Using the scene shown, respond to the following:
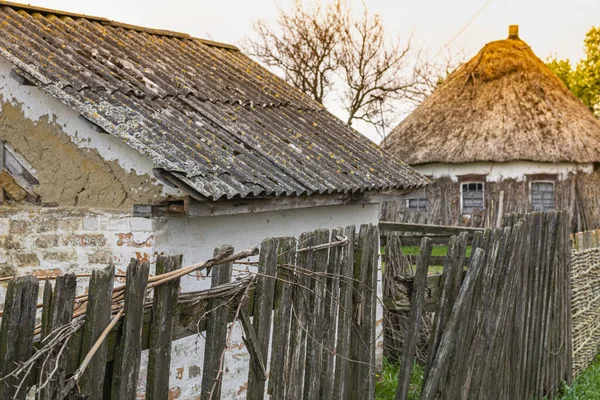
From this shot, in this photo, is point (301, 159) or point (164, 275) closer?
point (164, 275)

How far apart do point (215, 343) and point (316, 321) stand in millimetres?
727

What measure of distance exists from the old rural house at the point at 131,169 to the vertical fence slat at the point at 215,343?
4.23 feet

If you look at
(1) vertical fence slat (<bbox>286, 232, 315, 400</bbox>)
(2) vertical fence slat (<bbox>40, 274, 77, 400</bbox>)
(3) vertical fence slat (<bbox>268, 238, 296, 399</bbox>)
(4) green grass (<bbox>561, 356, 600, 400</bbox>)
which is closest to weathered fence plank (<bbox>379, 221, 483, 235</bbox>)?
(4) green grass (<bbox>561, 356, 600, 400</bbox>)

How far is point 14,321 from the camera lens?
6.78 ft

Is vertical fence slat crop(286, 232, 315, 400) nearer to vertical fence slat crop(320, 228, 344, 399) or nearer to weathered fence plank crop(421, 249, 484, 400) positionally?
vertical fence slat crop(320, 228, 344, 399)

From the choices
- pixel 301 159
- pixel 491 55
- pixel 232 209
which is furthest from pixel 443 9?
pixel 232 209

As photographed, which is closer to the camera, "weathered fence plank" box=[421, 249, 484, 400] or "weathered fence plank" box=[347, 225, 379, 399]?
"weathered fence plank" box=[347, 225, 379, 399]

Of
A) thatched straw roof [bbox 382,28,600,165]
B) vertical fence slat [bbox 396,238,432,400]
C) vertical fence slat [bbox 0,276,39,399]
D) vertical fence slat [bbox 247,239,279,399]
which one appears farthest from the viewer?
thatched straw roof [bbox 382,28,600,165]

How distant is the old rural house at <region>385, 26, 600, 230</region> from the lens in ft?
61.9

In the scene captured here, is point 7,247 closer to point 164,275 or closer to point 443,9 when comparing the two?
point 164,275

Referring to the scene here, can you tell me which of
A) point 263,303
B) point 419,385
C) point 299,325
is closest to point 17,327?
point 263,303

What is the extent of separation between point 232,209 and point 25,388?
278 cm

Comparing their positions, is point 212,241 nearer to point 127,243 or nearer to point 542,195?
point 127,243

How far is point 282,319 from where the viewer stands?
3.06 m
